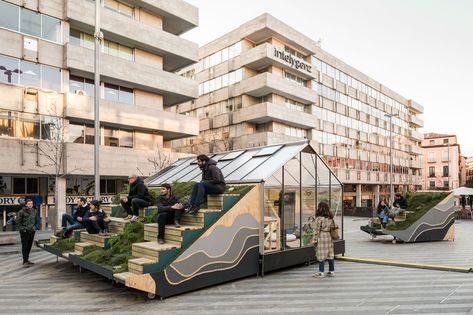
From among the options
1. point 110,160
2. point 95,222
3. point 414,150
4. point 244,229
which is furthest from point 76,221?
point 414,150

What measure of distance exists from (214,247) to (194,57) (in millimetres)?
24205

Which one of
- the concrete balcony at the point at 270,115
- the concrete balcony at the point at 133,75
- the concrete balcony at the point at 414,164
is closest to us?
the concrete balcony at the point at 133,75

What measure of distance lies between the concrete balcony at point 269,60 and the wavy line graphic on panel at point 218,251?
30.2 metres

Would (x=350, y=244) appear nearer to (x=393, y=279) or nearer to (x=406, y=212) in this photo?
(x=406, y=212)

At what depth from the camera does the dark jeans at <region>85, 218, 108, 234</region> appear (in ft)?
35.0

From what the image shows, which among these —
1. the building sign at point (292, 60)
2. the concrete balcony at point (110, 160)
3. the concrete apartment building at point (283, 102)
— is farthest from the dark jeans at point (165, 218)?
the building sign at point (292, 60)

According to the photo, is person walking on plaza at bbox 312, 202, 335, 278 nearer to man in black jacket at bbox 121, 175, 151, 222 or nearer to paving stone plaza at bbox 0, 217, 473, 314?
paving stone plaza at bbox 0, 217, 473, 314

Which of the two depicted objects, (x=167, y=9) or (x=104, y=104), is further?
(x=167, y=9)

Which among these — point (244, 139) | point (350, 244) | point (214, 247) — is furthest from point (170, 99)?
point (214, 247)

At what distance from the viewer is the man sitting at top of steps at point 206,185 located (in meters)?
9.05

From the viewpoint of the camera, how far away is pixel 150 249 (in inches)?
312

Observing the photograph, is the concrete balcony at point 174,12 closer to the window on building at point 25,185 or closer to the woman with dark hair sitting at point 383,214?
the window on building at point 25,185

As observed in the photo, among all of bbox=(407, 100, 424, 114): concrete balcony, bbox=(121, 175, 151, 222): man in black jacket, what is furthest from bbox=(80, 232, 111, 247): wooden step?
bbox=(407, 100, 424, 114): concrete balcony

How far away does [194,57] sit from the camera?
3008 centimetres
